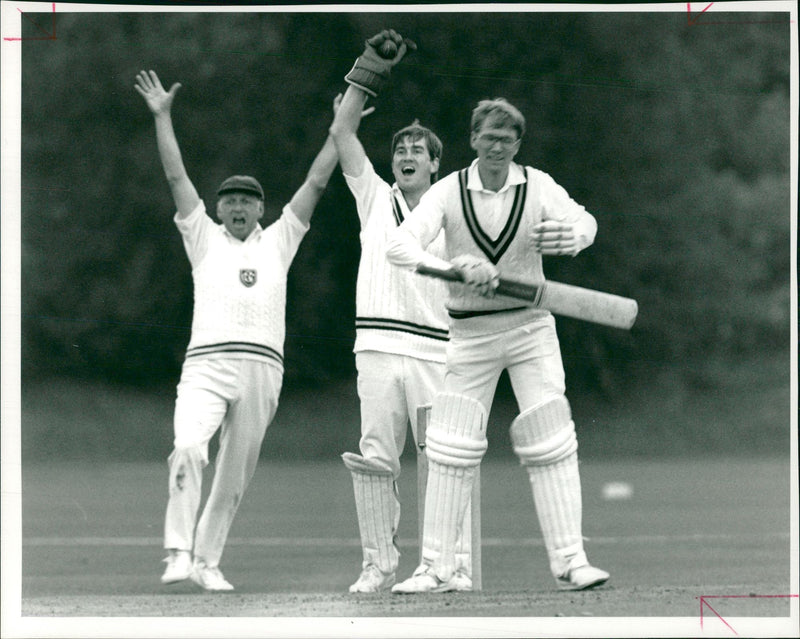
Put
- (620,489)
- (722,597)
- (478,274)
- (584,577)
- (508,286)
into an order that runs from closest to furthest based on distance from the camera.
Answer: (478,274), (508,286), (584,577), (722,597), (620,489)

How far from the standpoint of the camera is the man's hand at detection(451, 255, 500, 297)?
21.5ft

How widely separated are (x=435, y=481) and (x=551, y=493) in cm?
48

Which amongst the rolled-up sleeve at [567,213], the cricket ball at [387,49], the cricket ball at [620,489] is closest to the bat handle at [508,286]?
the rolled-up sleeve at [567,213]

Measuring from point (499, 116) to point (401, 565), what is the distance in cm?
202

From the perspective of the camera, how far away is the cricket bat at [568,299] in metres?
6.66

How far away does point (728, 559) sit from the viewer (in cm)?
811

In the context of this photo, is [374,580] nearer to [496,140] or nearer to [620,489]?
[620,489]

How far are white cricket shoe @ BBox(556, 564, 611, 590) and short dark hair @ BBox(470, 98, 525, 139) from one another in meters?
1.79

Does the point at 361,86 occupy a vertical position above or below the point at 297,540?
above

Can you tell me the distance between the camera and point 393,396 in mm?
7340

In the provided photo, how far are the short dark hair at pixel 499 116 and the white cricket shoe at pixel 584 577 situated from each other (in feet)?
5.87

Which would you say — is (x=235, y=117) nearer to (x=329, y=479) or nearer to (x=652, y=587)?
(x=329, y=479)

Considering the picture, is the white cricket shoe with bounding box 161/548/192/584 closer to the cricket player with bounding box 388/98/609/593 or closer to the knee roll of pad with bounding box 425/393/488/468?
the cricket player with bounding box 388/98/609/593

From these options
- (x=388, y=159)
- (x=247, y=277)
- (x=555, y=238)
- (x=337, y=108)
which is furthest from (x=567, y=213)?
(x=247, y=277)
